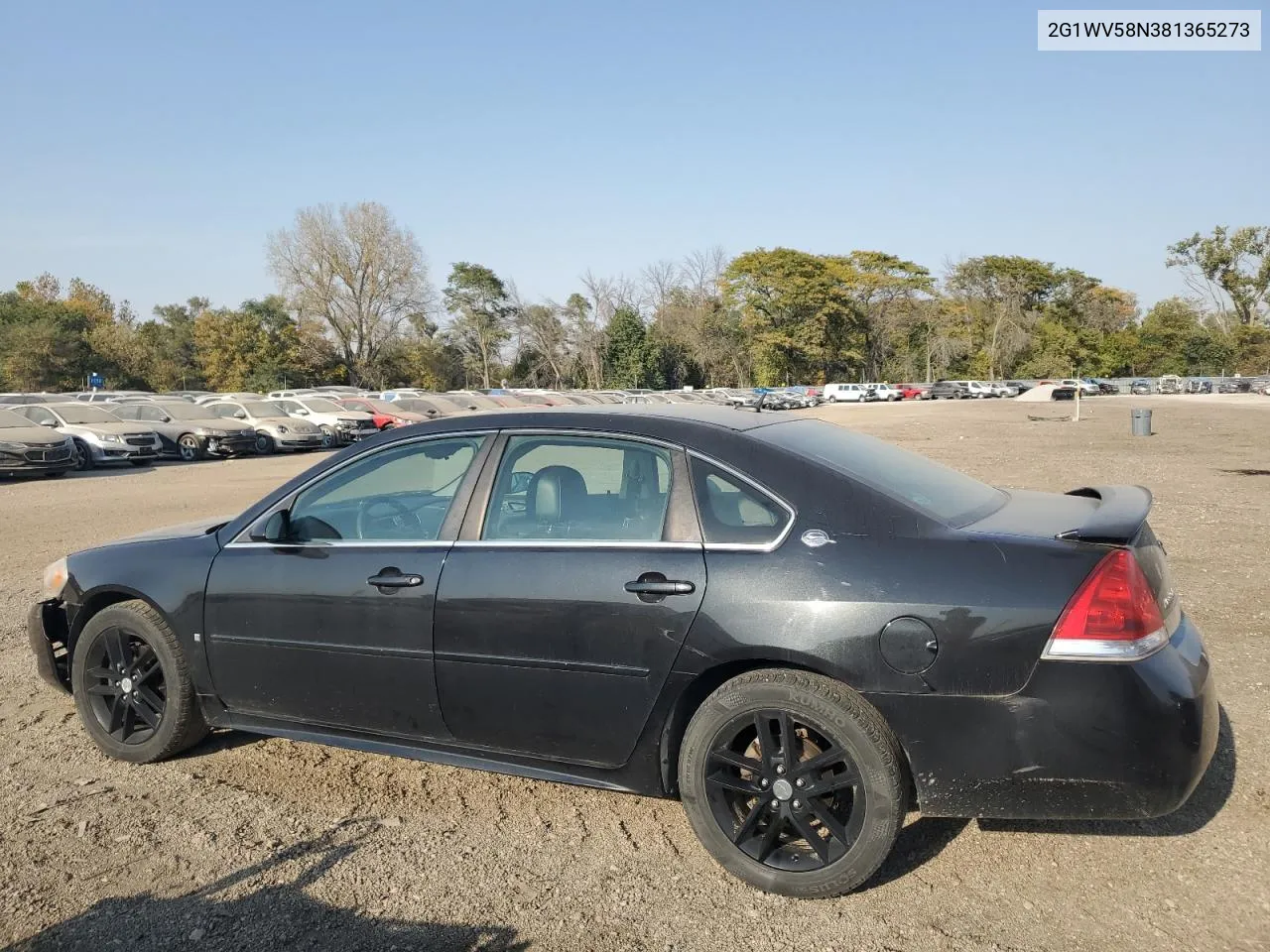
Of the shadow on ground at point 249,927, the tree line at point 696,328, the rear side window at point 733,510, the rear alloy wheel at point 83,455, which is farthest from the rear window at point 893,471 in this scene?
the tree line at point 696,328

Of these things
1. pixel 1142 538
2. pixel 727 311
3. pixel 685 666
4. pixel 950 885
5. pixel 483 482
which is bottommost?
pixel 950 885

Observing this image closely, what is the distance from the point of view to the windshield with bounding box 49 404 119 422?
21.9 meters

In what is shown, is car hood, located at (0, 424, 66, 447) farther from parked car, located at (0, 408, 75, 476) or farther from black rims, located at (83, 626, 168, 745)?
black rims, located at (83, 626, 168, 745)

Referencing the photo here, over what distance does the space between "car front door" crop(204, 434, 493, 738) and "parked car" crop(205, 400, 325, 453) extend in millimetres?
23900

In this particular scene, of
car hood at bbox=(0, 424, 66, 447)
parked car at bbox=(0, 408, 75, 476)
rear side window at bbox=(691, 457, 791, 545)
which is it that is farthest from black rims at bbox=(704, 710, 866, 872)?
A: car hood at bbox=(0, 424, 66, 447)

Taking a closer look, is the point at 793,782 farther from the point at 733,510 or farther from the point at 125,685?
the point at 125,685

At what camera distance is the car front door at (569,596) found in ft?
10.4

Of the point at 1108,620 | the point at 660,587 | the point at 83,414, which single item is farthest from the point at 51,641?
the point at 83,414

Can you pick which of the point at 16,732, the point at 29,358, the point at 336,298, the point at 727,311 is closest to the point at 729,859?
the point at 16,732

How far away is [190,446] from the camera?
80.3 feet

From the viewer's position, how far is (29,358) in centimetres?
5175

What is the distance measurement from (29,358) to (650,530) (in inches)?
2325

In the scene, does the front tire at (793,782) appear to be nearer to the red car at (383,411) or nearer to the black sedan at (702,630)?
the black sedan at (702,630)

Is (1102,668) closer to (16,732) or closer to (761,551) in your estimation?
(761,551)
